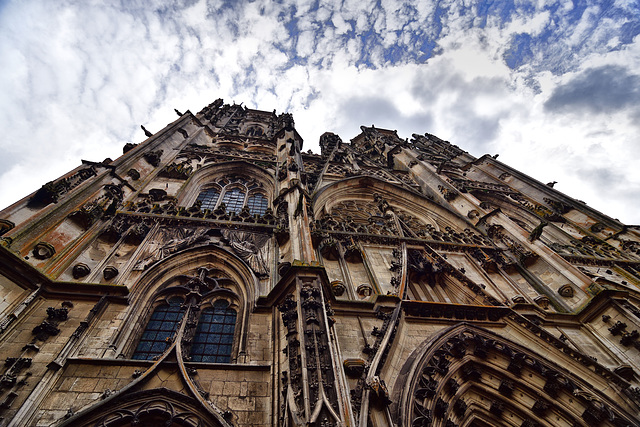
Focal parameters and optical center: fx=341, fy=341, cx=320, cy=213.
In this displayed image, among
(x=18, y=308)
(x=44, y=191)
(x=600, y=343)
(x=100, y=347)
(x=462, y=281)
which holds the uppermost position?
(x=44, y=191)

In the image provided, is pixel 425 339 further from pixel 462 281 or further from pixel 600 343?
pixel 600 343

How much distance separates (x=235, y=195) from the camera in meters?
12.5

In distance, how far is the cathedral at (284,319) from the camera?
164 inches

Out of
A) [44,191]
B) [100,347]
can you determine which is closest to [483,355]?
[100,347]

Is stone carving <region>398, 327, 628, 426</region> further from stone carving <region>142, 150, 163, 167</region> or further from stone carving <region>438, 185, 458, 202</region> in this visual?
stone carving <region>142, 150, 163, 167</region>

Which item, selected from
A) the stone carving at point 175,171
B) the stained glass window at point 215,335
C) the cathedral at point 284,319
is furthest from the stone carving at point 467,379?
the stone carving at point 175,171

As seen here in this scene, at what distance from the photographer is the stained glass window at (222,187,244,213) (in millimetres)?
11531

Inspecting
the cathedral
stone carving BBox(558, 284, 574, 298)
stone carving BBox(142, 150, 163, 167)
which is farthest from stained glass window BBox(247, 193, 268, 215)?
stone carving BBox(558, 284, 574, 298)

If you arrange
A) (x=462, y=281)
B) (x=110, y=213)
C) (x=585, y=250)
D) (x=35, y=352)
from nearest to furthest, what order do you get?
(x=35, y=352) < (x=110, y=213) < (x=462, y=281) < (x=585, y=250)

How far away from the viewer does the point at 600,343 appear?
6637 mm

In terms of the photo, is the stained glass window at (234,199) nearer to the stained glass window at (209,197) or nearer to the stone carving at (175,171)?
the stained glass window at (209,197)

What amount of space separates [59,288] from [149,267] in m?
1.42

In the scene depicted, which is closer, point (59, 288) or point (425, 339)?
point (59, 288)

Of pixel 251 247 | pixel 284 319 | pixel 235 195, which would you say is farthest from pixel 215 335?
pixel 235 195
